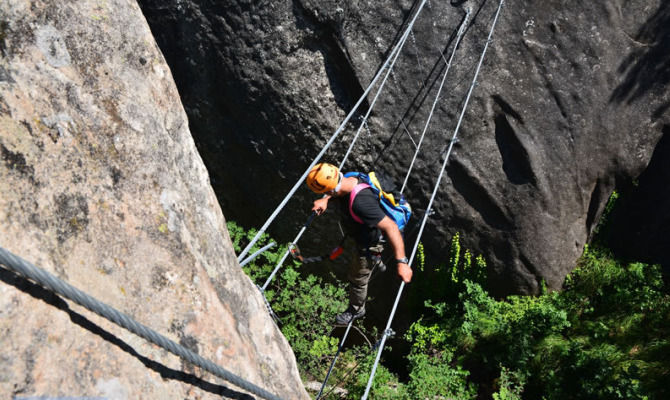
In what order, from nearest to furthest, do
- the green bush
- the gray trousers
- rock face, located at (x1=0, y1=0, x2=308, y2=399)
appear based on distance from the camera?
rock face, located at (x1=0, y1=0, x2=308, y2=399)
the gray trousers
the green bush

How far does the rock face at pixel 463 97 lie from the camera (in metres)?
5.17

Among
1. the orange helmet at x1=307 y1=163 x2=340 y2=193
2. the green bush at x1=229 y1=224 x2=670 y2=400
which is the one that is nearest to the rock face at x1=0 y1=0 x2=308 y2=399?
the orange helmet at x1=307 y1=163 x2=340 y2=193

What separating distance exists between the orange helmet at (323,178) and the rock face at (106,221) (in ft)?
3.73

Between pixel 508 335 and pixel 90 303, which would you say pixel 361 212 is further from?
pixel 508 335

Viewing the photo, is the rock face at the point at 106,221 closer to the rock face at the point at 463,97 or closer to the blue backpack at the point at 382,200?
the blue backpack at the point at 382,200

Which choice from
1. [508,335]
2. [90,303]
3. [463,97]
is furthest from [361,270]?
[90,303]

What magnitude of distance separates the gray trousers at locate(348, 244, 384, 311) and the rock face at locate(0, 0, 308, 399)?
6.04ft

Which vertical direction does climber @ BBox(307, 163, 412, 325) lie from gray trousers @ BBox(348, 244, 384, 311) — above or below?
above

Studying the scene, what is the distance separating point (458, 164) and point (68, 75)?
4.26 m

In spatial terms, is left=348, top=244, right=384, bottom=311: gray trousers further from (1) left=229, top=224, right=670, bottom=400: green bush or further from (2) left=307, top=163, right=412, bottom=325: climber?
(1) left=229, top=224, right=670, bottom=400: green bush

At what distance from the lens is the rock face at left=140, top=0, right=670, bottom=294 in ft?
17.0

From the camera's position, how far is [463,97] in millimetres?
5270

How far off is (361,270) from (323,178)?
4.31 ft

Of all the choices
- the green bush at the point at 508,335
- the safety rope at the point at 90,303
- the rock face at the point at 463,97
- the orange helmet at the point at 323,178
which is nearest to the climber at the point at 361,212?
the orange helmet at the point at 323,178
